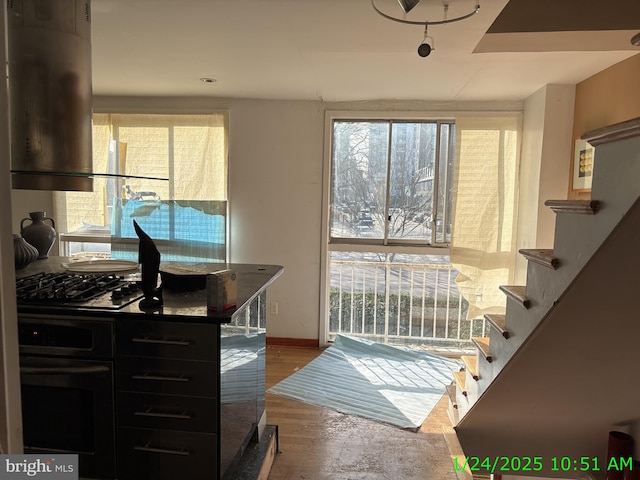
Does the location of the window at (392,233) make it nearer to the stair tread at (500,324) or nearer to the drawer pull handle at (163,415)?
the stair tread at (500,324)

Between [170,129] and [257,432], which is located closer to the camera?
Answer: [257,432]

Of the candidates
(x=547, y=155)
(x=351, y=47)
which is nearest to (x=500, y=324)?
(x=351, y=47)

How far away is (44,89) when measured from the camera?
1811 millimetres

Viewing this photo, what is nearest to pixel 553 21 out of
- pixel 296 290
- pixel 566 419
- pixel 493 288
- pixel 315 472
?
pixel 566 419

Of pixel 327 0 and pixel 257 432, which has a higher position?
pixel 327 0

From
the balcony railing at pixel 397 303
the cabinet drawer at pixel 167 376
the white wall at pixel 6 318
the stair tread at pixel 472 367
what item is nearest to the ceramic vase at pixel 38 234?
the cabinet drawer at pixel 167 376

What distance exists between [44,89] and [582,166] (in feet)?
10.5

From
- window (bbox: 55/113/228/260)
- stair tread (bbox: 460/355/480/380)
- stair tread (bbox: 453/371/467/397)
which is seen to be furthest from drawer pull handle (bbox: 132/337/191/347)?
window (bbox: 55/113/228/260)

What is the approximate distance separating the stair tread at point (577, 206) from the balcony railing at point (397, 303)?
267 cm

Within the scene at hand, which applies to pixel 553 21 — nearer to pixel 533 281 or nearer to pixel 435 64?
pixel 435 64

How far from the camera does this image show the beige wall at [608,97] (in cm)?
246

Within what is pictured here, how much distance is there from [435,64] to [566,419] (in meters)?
2.13

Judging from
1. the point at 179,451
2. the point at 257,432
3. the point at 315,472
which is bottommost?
the point at 315,472

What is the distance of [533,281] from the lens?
158 cm
